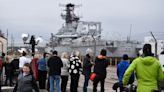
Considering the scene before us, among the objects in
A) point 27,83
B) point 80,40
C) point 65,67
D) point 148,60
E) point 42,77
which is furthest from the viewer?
point 80,40

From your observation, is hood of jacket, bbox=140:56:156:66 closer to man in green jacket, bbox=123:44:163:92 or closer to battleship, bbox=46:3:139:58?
man in green jacket, bbox=123:44:163:92

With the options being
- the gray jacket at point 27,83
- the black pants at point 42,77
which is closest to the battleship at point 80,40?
the black pants at point 42,77

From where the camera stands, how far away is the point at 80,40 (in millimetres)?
63812

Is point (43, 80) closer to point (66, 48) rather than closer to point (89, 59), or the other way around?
point (89, 59)

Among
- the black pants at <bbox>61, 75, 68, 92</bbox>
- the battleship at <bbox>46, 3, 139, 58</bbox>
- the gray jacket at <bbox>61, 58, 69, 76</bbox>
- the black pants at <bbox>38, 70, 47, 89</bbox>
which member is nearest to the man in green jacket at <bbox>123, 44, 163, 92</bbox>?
the gray jacket at <bbox>61, 58, 69, 76</bbox>

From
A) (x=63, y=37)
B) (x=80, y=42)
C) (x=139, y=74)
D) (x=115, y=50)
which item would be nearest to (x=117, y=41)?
(x=115, y=50)

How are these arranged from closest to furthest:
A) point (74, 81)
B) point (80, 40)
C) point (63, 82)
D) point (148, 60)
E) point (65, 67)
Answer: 1. point (148, 60)
2. point (65, 67)
3. point (74, 81)
4. point (63, 82)
5. point (80, 40)

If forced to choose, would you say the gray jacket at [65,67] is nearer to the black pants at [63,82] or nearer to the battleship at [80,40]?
the black pants at [63,82]

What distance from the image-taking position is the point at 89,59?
49.4 feet

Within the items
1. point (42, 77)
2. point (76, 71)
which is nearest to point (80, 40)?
point (42, 77)

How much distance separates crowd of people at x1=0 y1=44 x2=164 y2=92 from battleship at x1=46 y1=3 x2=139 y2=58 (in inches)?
1489

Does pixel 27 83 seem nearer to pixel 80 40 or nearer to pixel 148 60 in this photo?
pixel 148 60

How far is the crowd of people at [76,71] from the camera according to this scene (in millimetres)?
7977

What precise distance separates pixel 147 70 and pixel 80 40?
183 ft
